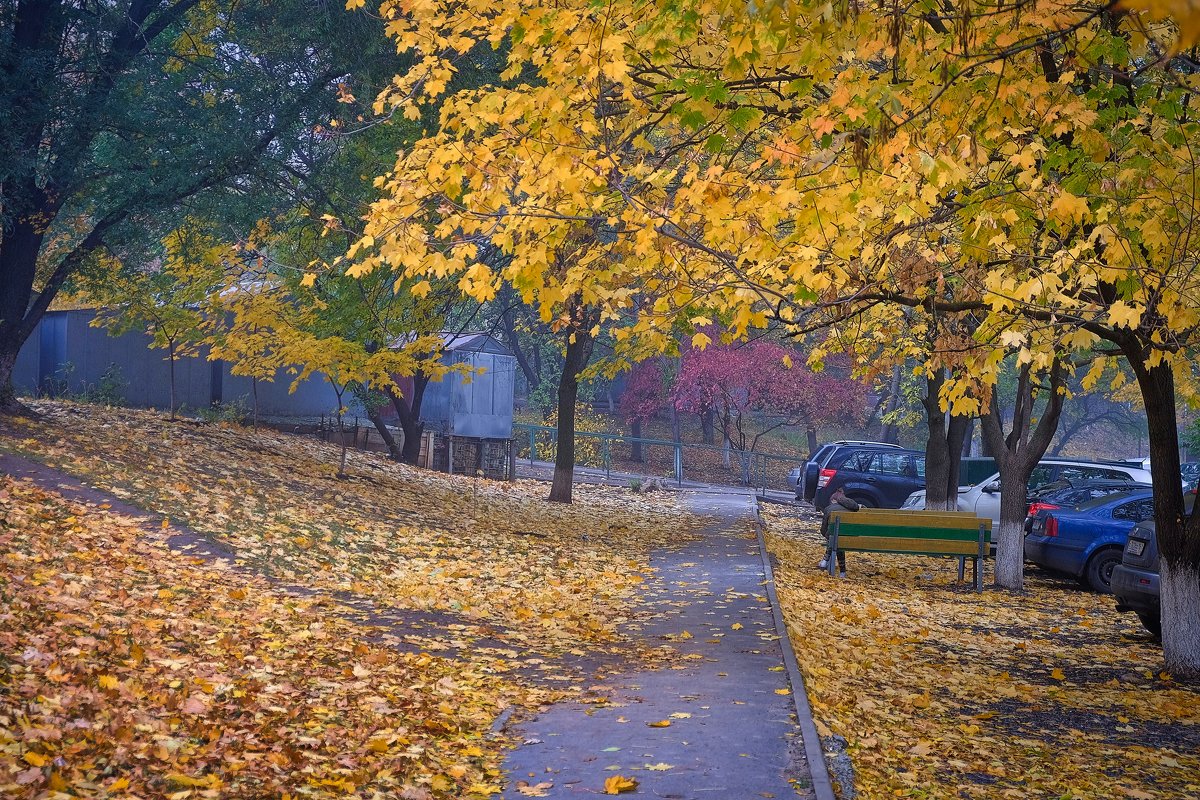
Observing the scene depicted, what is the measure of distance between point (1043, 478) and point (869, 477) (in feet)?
13.6

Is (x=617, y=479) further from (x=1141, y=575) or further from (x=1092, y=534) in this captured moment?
(x=1141, y=575)

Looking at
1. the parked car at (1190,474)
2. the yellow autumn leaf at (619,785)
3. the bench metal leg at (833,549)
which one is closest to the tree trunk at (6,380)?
the bench metal leg at (833,549)

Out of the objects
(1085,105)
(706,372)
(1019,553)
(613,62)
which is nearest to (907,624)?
(1019,553)

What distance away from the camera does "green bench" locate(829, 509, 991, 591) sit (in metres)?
14.6

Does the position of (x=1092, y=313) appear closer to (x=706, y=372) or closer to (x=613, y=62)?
(x=613, y=62)

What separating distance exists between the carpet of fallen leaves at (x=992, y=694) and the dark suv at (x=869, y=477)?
1034cm

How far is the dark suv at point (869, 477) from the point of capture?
25.0 m

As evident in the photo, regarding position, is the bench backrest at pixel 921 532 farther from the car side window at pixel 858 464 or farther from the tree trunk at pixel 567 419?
the car side window at pixel 858 464

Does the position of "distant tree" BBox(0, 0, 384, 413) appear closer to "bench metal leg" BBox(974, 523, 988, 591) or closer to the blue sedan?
"bench metal leg" BBox(974, 523, 988, 591)

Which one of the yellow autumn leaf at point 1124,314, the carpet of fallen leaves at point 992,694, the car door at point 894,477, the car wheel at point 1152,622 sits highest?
the yellow autumn leaf at point 1124,314

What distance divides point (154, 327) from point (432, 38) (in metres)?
14.9

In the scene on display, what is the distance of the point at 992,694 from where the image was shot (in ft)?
27.5

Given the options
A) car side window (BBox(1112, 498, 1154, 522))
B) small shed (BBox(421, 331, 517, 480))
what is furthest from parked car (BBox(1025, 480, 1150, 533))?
small shed (BBox(421, 331, 517, 480))

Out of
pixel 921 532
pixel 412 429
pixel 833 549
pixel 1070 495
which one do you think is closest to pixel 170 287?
pixel 412 429
